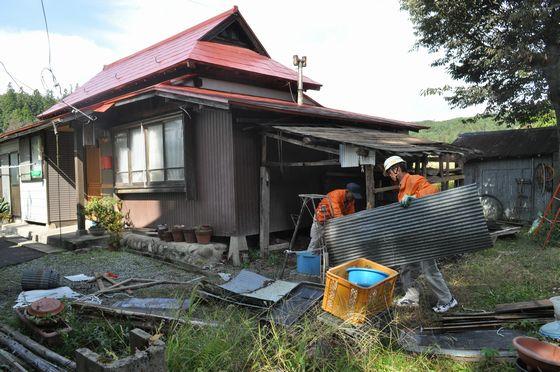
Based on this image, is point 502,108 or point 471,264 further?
point 502,108

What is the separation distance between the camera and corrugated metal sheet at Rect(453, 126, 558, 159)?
13.1m

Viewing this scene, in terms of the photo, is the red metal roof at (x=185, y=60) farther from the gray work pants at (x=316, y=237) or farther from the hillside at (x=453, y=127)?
the hillside at (x=453, y=127)

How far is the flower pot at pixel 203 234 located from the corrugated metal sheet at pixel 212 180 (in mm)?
230

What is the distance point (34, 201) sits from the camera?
12281 millimetres

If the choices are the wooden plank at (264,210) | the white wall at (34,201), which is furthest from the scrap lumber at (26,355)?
the white wall at (34,201)

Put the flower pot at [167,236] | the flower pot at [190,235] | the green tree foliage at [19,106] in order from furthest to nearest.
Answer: the green tree foliage at [19,106] < the flower pot at [167,236] < the flower pot at [190,235]

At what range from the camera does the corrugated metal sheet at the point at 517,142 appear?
13.1m

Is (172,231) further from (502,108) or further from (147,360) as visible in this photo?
(502,108)

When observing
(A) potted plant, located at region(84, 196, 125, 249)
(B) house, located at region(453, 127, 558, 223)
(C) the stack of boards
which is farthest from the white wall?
(B) house, located at region(453, 127, 558, 223)

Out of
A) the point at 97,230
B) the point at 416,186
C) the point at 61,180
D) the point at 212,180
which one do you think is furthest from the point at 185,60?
the point at 416,186

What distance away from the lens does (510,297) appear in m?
5.36

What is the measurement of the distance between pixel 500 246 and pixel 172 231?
24.5 feet

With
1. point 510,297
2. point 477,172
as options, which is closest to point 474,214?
point 510,297

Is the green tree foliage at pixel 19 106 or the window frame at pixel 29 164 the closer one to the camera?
the window frame at pixel 29 164
